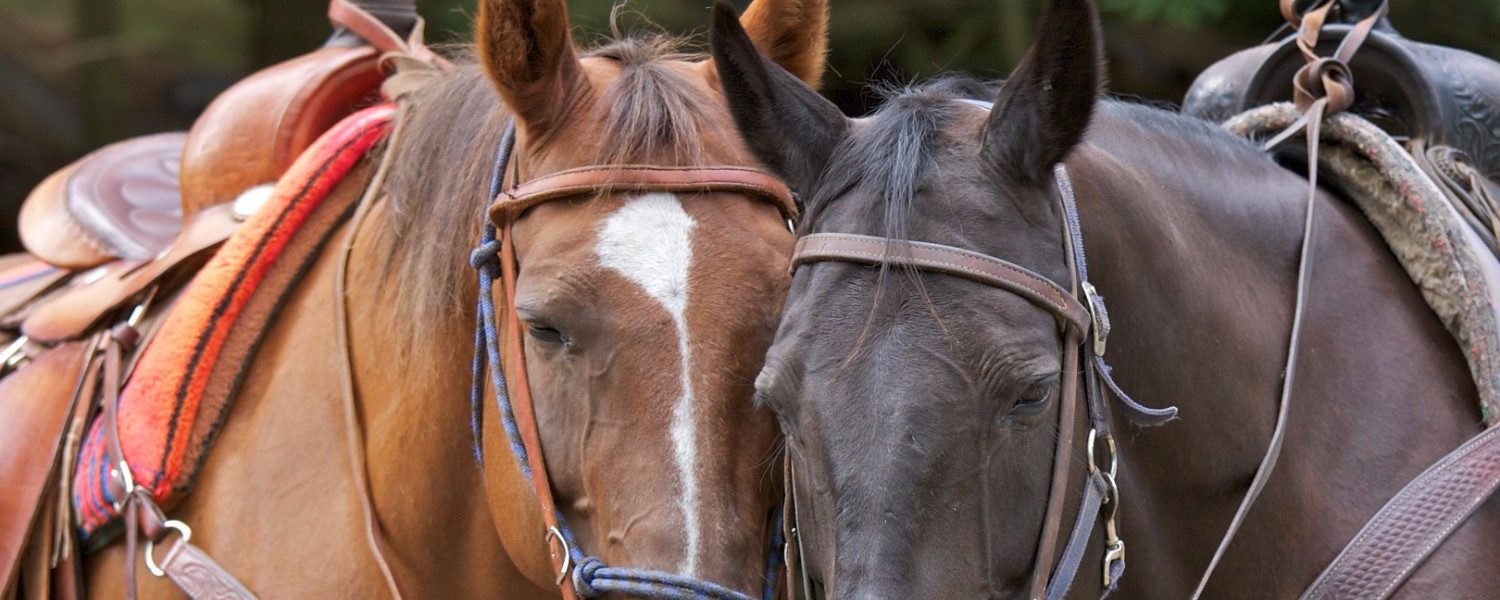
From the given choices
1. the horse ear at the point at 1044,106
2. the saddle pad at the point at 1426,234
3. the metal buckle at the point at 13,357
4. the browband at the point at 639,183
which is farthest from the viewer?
the metal buckle at the point at 13,357

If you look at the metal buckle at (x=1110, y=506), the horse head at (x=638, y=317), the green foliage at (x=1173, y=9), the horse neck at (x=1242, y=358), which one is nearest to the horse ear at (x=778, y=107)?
the horse head at (x=638, y=317)

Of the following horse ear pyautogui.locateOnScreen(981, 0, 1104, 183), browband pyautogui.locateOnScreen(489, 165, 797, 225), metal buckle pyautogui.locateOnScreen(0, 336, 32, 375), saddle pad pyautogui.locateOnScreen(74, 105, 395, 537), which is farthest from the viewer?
metal buckle pyautogui.locateOnScreen(0, 336, 32, 375)

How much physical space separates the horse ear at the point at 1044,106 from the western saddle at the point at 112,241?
1338mm

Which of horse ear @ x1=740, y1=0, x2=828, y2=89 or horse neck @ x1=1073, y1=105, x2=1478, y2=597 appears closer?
horse neck @ x1=1073, y1=105, x2=1478, y2=597

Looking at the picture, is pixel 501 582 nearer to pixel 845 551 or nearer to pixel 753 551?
pixel 753 551

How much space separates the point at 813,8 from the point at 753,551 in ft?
2.78

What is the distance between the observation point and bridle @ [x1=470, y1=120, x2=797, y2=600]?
1667mm

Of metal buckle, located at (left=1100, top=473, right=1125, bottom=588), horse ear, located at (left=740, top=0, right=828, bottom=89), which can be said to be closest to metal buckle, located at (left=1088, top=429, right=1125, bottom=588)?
metal buckle, located at (left=1100, top=473, right=1125, bottom=588)

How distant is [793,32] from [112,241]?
1.45 meters

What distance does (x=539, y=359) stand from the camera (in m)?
1.70

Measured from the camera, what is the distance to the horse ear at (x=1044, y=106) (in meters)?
1.48

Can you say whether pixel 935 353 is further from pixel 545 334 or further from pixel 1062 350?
pixel 545 334

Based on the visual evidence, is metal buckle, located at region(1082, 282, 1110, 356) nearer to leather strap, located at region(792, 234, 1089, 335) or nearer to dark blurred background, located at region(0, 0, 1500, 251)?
leather strap, located at region(792, 234, 1089, 335)

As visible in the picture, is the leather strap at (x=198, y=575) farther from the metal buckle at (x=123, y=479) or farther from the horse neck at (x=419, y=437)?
the horse neck at (x=419, y=437)
